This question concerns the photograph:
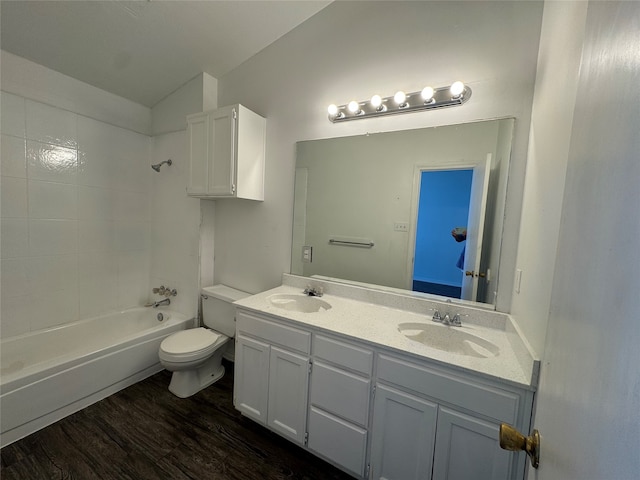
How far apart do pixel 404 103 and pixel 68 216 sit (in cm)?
283

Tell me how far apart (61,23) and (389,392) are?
3.02m

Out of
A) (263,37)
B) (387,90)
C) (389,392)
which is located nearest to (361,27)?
(387,90)

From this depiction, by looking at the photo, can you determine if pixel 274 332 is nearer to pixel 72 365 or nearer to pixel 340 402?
pixel 340 402

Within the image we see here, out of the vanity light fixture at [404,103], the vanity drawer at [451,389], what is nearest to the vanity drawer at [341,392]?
the vanity drawer at [451,389]

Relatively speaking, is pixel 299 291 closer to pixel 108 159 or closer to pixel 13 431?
pixel 13 431

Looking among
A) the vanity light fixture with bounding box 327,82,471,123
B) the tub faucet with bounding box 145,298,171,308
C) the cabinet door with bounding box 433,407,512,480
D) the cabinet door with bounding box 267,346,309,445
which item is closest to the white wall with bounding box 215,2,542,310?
the vanity light fixture with bounding box 327,82,471,123

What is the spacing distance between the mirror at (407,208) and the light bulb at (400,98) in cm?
17

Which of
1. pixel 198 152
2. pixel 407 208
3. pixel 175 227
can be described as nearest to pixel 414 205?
pixel 407 208

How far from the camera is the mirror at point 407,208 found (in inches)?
59.0

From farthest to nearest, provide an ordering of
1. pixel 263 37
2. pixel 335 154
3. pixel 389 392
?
1. pixel 263 37
2. pixel 335 154
3. pixel 389 392

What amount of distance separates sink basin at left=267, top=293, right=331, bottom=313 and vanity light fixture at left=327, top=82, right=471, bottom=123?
132 cm

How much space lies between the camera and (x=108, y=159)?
2.44 metres

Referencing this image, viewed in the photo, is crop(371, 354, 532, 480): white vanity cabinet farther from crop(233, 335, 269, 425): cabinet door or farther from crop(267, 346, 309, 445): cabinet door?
crop(233, 335, 269, 425): cabinet door

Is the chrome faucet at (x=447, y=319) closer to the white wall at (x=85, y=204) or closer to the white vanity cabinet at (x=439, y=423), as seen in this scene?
the white vanity cabinet at (x=439, y=423)
